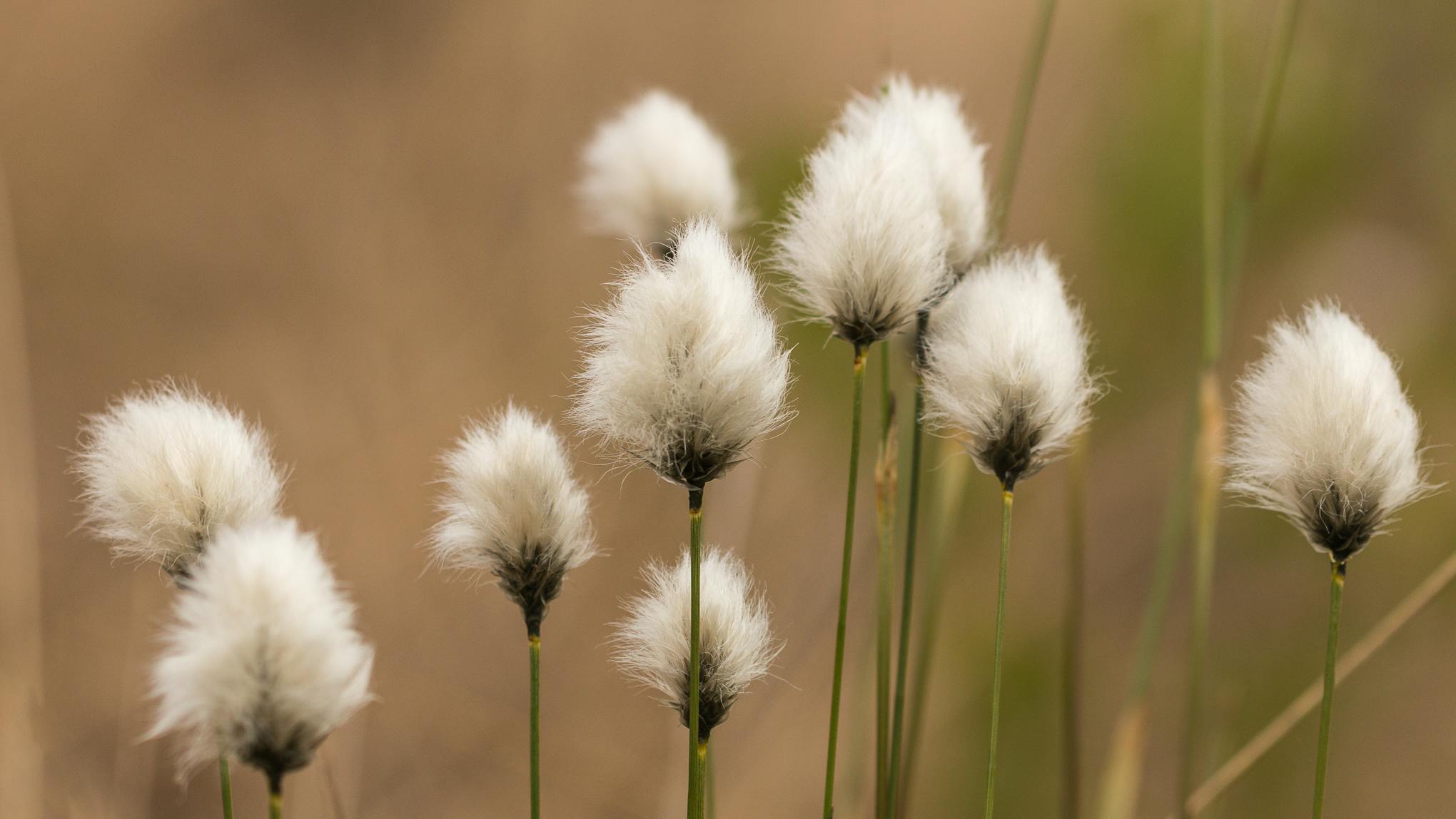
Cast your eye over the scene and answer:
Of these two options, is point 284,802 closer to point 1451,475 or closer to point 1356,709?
point 1356,709

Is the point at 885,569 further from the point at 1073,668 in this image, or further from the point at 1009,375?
the point at 1073,668

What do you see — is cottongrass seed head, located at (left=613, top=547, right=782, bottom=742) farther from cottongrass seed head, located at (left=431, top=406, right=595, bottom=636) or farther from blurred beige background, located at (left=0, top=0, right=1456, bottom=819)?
blurred beige background, located at (left=0, top=0, right=1456, bottom=819)

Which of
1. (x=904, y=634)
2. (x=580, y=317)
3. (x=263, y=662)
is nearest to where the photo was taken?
(x=263, y=662)

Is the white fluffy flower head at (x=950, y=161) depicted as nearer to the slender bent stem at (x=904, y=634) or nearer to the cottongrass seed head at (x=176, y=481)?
the slender bent stem at (x=904, y=634)

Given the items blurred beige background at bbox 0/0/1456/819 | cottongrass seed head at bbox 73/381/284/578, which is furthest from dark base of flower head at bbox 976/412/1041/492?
blurred beige background at bbox 0/0/1456/819

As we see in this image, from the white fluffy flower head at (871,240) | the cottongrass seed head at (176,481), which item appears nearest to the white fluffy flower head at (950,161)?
the white fluffy flower head at (871,240)

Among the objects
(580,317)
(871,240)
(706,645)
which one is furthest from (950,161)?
(580,317)

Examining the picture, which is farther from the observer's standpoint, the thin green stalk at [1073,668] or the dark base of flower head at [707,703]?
the thin green stalk at [1073,668]
